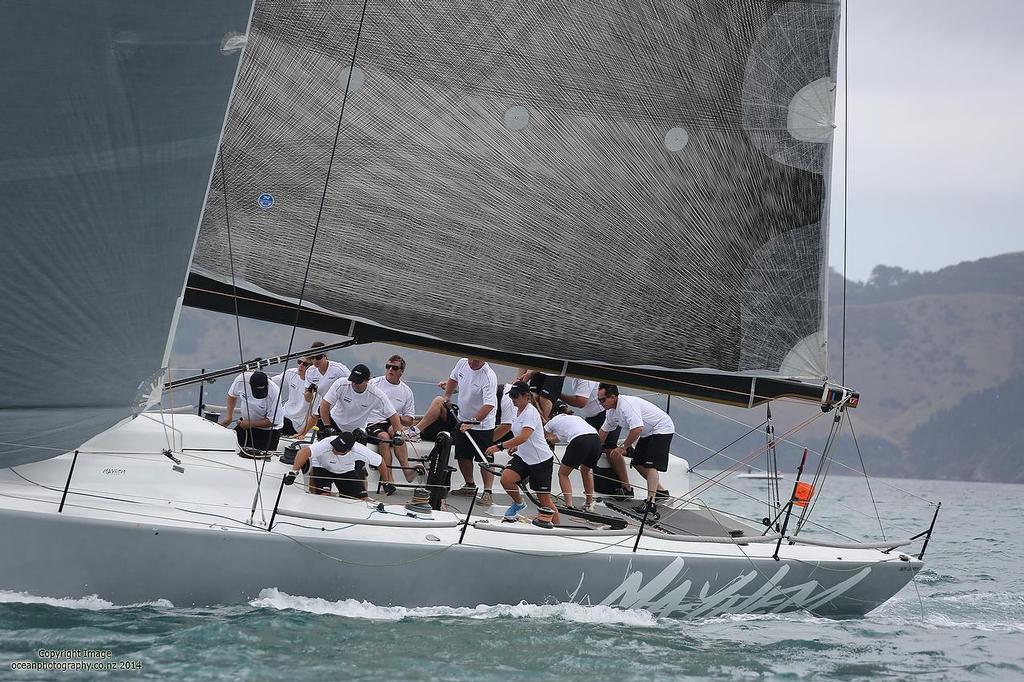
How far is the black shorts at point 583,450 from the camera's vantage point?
8.00m

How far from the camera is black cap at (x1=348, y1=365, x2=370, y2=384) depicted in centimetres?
776

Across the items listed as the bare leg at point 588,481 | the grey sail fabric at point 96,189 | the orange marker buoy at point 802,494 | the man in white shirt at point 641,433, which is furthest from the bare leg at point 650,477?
the grey sail fabric at point 96,189

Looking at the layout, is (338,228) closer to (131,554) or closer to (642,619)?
(131,554)

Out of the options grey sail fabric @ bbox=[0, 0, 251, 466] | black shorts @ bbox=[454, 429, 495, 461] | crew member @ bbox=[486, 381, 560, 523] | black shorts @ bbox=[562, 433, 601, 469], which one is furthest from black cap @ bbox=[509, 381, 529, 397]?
grey sail fabric @ bbox=[0, 0, 251, 466]

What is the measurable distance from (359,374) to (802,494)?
325 centimetres

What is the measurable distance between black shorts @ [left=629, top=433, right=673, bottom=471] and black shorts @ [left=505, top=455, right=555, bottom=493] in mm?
1251

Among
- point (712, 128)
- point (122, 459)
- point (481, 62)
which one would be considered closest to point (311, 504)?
point (122, 459)

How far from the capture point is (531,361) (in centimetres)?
734

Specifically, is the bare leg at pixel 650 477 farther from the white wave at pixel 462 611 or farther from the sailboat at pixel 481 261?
the white wave at pixel 462 611

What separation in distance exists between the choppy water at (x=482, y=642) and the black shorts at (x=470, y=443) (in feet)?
5.88

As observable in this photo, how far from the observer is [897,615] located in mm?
8328

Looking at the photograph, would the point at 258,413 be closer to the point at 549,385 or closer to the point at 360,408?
the point at 360,408

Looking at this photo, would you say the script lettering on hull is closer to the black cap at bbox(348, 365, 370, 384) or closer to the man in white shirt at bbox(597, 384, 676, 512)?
the man in white shirt at bbox(597, 384, 676, 512)

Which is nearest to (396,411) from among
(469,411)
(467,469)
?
(469,411)
